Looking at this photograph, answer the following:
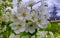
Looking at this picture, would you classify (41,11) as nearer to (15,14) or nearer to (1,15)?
(15,14)

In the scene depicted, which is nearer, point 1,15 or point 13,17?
point 13,17

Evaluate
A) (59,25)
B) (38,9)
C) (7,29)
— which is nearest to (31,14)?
(38,9)

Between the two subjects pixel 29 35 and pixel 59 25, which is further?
pixel 59 25

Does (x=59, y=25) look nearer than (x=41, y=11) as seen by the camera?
No

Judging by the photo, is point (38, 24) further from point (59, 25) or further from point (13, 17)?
point (59, 25)

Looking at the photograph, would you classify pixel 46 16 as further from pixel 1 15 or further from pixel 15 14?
pixel 1 15

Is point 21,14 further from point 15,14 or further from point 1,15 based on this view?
point 1,15

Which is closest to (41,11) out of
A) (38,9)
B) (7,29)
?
(38,9)
